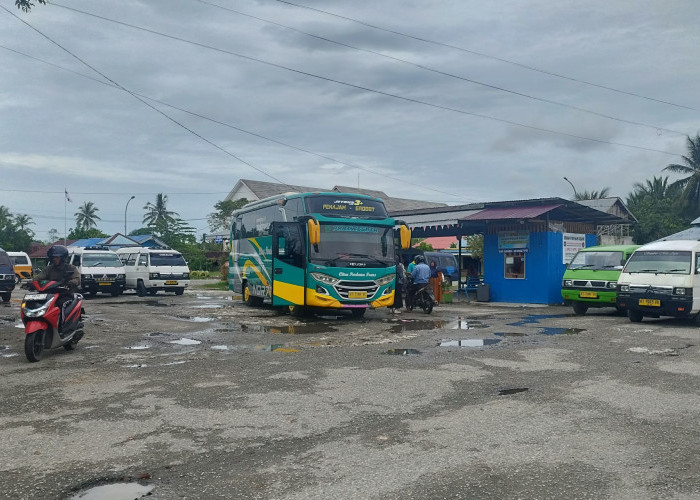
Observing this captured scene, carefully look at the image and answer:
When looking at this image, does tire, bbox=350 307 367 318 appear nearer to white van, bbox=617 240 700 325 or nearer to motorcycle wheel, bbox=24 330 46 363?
white van, bbox=617 240 700 325

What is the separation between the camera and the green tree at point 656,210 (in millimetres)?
50312

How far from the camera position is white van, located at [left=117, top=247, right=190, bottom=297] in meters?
27.5

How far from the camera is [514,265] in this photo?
2395 cm

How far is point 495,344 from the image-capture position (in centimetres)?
1172

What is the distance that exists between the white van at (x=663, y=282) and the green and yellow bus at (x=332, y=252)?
552 cm

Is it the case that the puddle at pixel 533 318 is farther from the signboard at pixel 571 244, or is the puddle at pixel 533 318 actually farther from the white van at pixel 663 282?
the signboard at pixel 571 244

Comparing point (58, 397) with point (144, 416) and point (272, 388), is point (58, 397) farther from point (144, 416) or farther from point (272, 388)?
point (272, 388)

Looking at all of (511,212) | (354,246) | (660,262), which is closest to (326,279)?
(354,246)

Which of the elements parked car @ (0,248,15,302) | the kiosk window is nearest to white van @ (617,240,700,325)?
the kiosk window

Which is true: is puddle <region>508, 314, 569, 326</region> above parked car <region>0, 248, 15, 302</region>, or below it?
below

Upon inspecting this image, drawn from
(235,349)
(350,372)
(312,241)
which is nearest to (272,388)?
(350,372)

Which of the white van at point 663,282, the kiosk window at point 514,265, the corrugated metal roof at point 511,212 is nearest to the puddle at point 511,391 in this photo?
the white van at point 663,282

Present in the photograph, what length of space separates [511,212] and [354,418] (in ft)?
58.7

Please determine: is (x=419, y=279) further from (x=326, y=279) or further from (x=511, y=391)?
(x=511, y=391)
